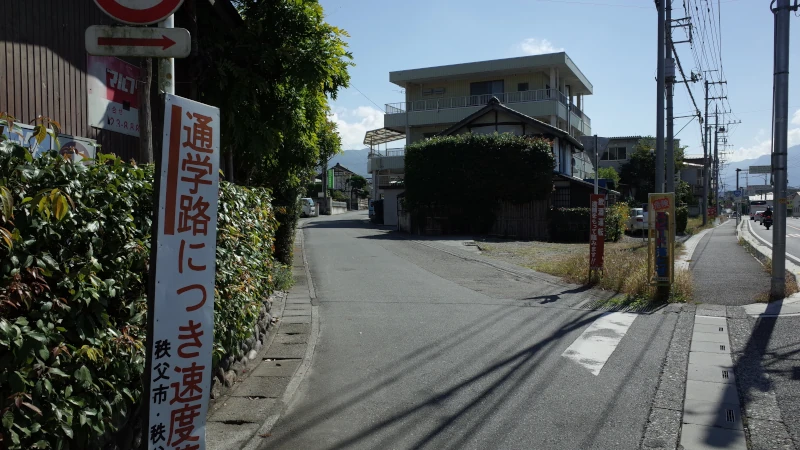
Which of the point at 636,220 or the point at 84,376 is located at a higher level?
the point at 636,220

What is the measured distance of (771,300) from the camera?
9.80m

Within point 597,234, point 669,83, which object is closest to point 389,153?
point 669,83

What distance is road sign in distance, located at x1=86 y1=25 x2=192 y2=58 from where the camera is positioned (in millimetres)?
3037

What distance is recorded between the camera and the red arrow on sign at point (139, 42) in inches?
120

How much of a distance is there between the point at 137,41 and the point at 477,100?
A: 38094mm

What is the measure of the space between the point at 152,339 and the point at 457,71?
39.2 m

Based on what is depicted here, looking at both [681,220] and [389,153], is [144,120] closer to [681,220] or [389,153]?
[681,220]

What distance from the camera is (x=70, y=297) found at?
3.12 metres

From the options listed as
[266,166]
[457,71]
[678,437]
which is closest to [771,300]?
[678,437]

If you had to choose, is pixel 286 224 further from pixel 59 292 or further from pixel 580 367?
pixel 59 292

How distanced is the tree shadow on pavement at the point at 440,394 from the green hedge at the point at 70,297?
165cm

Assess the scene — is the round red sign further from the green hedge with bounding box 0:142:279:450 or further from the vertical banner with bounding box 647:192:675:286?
the vertical banner with bounding box 647:192:675:286

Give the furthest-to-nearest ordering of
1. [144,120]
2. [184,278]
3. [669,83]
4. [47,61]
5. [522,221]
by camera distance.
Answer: [522,221] < [669,83] < [47,61] < [144,120] < [184,278]

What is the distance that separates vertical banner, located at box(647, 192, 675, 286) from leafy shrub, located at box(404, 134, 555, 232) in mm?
15450
